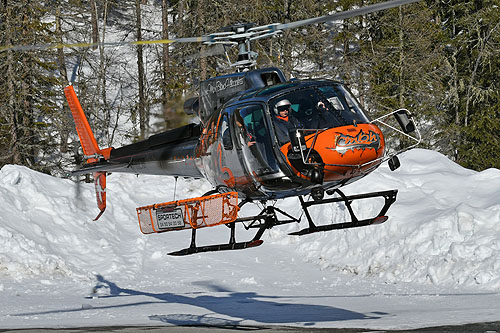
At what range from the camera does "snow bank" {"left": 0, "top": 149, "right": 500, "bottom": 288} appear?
15.7 meters

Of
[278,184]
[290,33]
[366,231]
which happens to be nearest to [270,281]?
[366,231]

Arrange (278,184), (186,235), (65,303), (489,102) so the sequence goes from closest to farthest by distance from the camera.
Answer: (278,184)
(65,303)
(186,235)
(489,102)

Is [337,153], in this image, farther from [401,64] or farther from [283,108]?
[401,64]

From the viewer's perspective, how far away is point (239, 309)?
573 inches

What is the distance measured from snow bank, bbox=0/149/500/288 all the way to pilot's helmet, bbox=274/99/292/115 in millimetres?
7435

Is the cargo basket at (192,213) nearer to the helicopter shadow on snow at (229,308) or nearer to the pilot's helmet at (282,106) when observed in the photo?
the pilot's helmet at (282,106)

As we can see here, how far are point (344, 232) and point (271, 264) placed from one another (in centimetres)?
218

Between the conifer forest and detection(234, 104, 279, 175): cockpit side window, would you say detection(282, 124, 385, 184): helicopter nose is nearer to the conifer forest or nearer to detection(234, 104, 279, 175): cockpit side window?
detection(234, 104, 279, 175): cockpit side window

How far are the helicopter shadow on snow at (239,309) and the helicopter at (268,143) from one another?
2.35 metres

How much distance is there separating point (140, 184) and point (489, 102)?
20.2 meters

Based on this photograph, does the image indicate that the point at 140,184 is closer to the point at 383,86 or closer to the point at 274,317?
the point at 274,317

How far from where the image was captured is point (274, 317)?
13617 mm

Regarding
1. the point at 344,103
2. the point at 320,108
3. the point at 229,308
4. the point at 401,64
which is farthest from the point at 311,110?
the point at 401,64

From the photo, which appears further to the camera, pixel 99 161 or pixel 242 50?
pixel 99 161
